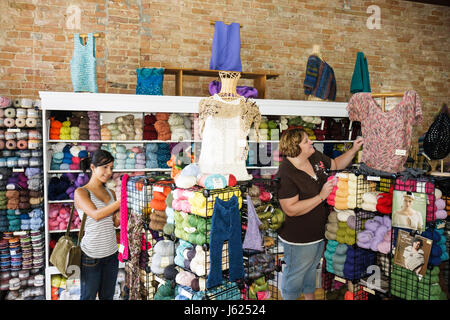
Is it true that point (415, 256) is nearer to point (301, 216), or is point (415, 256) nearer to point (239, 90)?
point (301, 216)

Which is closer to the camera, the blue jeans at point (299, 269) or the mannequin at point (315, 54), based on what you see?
the blue jeans at point (299, 269)

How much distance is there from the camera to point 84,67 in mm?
4168

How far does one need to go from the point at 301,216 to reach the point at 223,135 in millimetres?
1363

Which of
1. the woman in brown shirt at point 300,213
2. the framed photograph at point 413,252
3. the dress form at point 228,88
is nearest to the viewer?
the framed photograph at point 413,252

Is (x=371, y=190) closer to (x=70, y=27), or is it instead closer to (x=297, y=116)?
(x=297, y=116)

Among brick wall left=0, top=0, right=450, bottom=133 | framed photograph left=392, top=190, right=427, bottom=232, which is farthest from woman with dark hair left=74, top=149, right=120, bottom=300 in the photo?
brick wall left=0, top=0, right=450, bottom=133

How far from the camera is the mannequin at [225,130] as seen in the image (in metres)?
3.74

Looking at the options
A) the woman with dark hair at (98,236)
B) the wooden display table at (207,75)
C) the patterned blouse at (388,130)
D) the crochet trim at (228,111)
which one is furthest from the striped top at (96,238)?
the patterned blouse at (388,130)

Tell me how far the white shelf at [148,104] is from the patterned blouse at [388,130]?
4.41 feet

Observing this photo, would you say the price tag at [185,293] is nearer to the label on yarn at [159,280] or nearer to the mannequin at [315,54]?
the label on yarn at [159,280]

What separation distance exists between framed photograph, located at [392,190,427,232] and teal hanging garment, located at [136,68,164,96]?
2937 millimetres

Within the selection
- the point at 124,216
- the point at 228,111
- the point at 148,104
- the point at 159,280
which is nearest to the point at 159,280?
the point at 159,280

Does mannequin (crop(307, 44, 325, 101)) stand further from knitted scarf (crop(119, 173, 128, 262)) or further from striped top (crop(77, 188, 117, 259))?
striped top (crop(77, 188, 117, 259))

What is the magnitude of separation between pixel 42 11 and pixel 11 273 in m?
3.27
